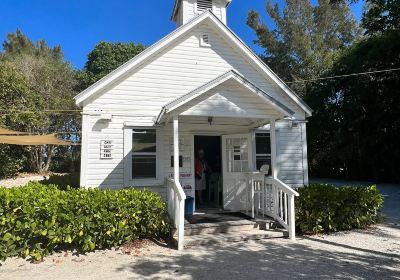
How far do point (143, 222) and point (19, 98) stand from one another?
16962 mm

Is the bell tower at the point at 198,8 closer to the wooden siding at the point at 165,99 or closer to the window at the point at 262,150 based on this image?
the wooden siding at the point at 165,99

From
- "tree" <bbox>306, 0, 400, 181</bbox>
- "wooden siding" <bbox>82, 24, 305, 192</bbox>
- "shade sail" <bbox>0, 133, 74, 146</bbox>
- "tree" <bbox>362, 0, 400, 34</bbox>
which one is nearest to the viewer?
"wooden siding" <bbox>82, 24, 305, 192</bbox>

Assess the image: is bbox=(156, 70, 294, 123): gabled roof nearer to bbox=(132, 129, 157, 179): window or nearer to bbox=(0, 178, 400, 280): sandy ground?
bbox=(132, 129, 157, 179): window

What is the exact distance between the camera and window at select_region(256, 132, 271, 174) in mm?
10953

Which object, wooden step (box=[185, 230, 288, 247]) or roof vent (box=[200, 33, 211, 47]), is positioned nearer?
wooden step (box=[185, 230, 288, 247])

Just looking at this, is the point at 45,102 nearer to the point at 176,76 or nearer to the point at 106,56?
the point at 106,56

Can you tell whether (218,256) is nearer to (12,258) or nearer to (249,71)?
(12,258)

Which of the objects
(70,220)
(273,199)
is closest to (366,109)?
(273,199)

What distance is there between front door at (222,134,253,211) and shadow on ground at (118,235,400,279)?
2.62 m

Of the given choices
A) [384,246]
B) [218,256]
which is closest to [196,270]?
[218,256]

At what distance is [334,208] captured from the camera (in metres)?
8.72

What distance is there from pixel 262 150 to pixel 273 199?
2302 mm

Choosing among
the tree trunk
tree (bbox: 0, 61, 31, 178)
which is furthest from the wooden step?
the tree trunk

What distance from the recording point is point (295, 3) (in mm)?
33344
